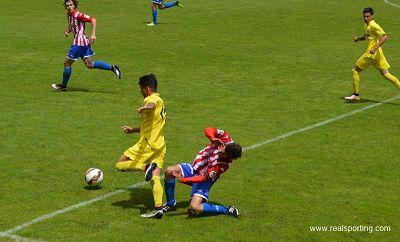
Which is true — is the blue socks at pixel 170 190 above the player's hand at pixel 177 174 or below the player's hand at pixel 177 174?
below

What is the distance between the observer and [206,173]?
30.2 feet

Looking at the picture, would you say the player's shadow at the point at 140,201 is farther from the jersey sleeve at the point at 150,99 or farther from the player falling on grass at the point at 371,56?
the player falling on grass at the point at 371,56

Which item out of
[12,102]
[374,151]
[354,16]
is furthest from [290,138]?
[354,16]

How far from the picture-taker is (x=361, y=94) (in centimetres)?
1781

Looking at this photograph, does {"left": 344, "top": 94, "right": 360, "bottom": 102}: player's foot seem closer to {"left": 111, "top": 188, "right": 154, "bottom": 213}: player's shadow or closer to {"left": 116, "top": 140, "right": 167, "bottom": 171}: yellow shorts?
{"left": 111, "top": 188, "right": 154, "bottom": 213}: player's shadow

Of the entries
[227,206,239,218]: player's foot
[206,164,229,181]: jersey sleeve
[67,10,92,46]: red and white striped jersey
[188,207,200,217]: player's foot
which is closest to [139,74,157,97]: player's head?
[206,164,229,181]: jersey sleeve

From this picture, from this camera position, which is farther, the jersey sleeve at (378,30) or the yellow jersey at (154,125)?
the jersey sleeve at (378,30)

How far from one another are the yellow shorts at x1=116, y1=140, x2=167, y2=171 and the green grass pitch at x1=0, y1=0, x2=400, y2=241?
0.60m

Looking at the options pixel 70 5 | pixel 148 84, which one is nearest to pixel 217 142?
pixel 148 84

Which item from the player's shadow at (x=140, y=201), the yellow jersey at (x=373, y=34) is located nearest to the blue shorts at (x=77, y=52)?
→ the yellow jersey at (x=373, y=34)

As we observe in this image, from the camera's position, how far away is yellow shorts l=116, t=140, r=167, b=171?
952cm

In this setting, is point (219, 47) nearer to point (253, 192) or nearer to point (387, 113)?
point (387, 113)

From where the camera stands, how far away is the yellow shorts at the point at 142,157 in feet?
31.2

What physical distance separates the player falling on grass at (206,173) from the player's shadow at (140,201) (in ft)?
1.26
